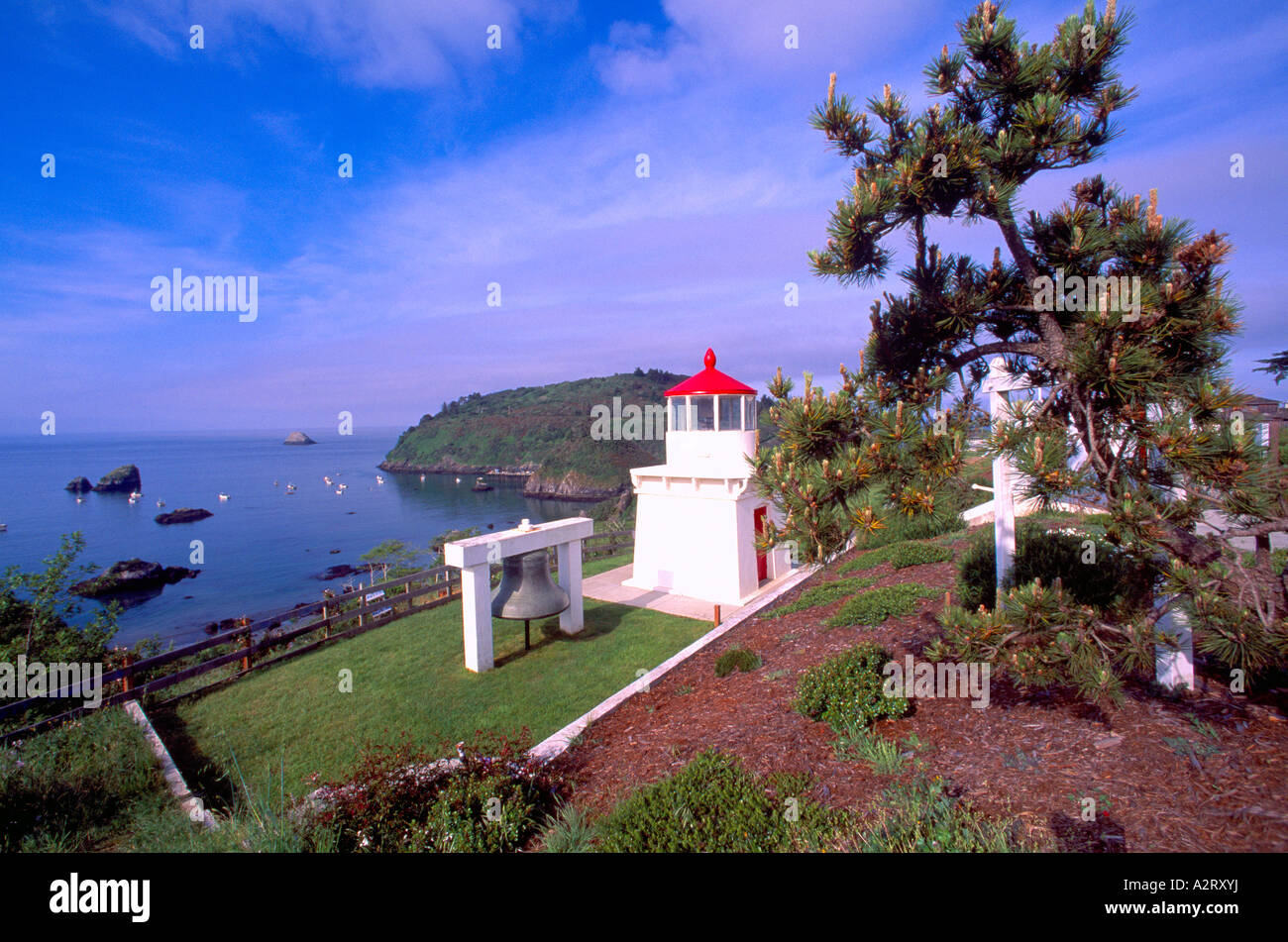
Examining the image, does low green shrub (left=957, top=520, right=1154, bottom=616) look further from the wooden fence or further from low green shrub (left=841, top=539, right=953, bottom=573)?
the wooden fence

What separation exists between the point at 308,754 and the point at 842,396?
8044 millimetres

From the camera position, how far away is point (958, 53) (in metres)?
3.98

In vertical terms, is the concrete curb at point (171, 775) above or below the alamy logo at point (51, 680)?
below

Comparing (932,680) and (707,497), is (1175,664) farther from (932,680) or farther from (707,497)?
(707,497)

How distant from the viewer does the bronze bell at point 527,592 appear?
10.6 m

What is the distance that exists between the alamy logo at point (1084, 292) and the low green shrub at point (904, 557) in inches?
351

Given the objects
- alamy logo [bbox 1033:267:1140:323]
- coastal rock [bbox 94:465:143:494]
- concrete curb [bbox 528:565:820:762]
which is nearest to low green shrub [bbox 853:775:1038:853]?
alamy logo [bbox 1033:267:1140:323]

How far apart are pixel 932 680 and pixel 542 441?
99593mm

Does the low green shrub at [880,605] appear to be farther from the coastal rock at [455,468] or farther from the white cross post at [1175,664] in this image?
the coastal rock at [455,468]

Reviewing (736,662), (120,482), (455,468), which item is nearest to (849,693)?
(736,662)

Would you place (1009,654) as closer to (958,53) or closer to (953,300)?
(953,300)

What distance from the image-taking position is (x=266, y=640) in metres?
11.1

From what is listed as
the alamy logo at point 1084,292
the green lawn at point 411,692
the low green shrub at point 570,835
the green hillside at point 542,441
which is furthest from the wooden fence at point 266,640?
the green hillside at point 542,441
